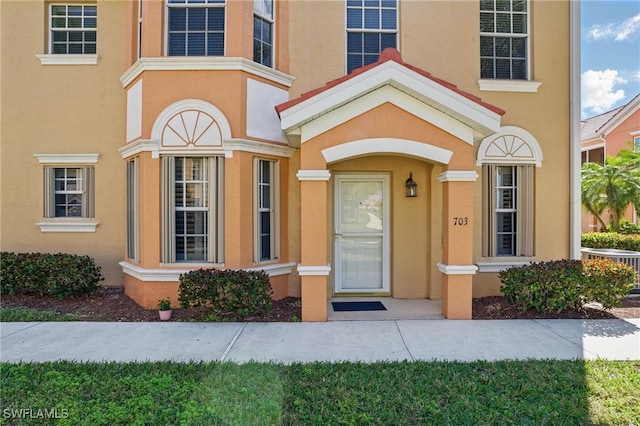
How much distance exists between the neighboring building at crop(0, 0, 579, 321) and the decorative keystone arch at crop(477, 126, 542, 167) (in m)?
0.03

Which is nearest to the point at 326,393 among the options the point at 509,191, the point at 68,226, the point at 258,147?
the point at 258,147

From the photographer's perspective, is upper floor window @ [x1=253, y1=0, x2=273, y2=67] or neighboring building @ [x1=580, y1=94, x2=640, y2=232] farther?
neighboring building @ [x1=580, y1=94, x2=640, y2=232]

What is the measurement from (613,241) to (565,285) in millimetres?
7037

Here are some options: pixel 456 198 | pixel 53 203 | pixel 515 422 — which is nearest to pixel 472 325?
pixel 456 198

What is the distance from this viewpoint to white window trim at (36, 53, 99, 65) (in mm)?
8516

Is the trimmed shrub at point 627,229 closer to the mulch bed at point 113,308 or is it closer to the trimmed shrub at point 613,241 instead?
the trimmed shrub at point 613,241

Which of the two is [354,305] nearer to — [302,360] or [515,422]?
[302,360]

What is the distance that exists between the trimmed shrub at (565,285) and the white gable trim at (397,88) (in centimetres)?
275

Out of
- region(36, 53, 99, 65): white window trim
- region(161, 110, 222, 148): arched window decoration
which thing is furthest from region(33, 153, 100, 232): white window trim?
region(161, 110, 222, 148): arched window decoration

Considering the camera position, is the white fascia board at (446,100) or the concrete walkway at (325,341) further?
the white fascia board at (446,100)

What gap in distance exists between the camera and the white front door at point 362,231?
8.32 meters

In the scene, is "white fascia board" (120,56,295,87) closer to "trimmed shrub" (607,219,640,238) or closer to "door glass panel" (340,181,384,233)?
"door glass panel" (340,181,384,233)

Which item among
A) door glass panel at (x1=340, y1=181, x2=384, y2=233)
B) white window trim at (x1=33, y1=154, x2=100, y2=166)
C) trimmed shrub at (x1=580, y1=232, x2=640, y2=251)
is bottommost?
trimmed shrub at (x1=580, y1=232, x2=640, y2=251)

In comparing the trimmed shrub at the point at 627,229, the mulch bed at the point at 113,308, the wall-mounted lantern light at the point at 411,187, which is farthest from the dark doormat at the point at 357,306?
the trimmed shrub at the point at 627,229
